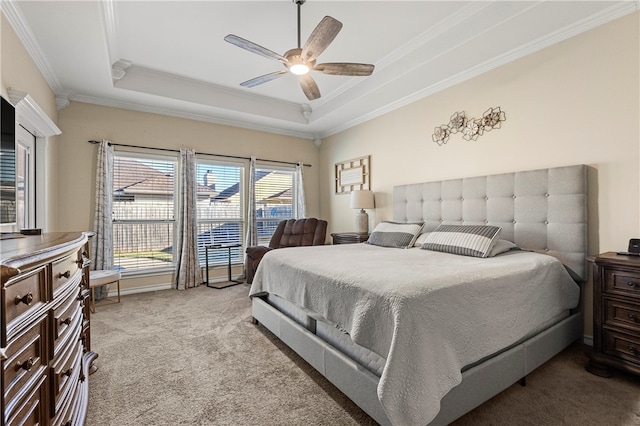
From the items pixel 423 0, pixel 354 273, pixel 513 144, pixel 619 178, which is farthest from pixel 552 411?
pixel 423 0

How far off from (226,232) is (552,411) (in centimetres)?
449

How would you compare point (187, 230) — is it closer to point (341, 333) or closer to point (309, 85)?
point (309, 85)

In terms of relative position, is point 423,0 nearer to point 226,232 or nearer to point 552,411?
point 552,411

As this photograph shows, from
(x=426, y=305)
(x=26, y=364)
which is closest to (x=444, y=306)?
(x=426, y=305)

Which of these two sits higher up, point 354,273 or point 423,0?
point 423,0

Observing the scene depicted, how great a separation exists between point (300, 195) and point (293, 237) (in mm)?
1270

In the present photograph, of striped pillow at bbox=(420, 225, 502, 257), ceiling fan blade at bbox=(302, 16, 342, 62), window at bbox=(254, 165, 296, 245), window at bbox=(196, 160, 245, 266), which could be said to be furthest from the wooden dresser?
window at bbox=(254, 165, 296, 245)

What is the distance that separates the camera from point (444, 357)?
4.56ft

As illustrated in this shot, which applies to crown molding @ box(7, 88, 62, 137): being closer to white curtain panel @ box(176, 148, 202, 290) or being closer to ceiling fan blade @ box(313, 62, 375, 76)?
white curtain panel @ box(176, 148, 202, 290)

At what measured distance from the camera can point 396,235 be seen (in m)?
3.32

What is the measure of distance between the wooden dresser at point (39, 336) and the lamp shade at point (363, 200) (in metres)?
3.48

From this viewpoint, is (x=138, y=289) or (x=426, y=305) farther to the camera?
(x=138, y=289)

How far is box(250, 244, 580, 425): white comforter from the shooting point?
1301mm

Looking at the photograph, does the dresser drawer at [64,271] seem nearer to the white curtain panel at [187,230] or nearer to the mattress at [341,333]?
the mattress at [341,333]
